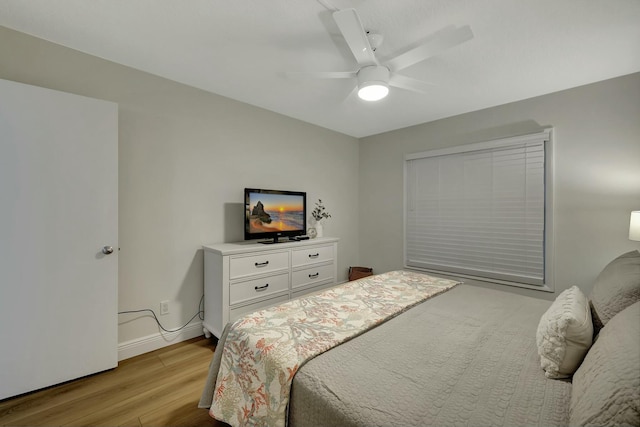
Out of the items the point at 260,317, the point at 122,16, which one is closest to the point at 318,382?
the point at 260,317

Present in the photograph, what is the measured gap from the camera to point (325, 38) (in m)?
1.88

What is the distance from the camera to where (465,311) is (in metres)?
1.69

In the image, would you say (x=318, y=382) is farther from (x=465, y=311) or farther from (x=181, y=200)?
(x=181, y=200)

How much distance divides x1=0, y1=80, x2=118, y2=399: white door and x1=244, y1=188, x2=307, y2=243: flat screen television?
3.69ft

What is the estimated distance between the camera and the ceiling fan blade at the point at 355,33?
4.49ft

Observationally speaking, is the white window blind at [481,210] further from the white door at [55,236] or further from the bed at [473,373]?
the white door at [55,236]

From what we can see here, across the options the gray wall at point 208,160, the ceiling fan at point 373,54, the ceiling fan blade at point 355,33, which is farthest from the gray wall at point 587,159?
the ceiling fan blade at point 355,33

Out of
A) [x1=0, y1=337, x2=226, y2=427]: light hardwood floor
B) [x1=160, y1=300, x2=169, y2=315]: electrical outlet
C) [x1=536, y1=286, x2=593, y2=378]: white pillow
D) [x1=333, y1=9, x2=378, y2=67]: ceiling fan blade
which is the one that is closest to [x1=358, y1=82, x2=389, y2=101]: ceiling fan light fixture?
[x1=333, y1=9, x2=378, y2=67]: ceiling fan blade

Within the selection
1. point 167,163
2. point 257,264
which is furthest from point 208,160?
point 257,264

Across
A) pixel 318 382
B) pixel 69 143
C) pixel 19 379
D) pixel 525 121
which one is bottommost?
pixel 19 379

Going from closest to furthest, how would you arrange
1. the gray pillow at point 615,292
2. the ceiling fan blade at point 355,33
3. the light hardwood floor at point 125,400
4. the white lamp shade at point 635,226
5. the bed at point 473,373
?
the bed at point 473,373 < the gray pillow at point 615,292 < the ceiling fan blade at point 355,33 < the light hardwood floor at point 125,400 < the white lamp shade at point 635,226

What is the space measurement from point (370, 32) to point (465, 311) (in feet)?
6.32

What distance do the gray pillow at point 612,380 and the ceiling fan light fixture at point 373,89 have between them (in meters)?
1.73

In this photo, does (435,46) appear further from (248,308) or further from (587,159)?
(248,308)
